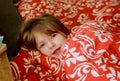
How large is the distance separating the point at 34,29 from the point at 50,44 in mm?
132

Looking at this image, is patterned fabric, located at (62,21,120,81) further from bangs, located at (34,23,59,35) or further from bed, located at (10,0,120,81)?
bangs, located at (34,23,59,35)

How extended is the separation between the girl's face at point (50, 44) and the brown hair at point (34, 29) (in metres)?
0.03

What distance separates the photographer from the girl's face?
1389mm

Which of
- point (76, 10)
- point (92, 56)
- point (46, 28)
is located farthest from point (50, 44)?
point (76, 10)

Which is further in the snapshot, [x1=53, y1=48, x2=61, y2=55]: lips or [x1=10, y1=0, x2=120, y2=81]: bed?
[x1=53, y1=48, x2=61, y2=55]: lips

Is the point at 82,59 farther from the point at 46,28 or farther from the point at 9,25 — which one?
the point at 9,25

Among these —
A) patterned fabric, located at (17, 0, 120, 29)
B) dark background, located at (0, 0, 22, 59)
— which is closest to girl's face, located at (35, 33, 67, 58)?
dark background, located at (0, 0, 22, 59)

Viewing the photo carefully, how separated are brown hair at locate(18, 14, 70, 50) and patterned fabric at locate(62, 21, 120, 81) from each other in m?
0.14

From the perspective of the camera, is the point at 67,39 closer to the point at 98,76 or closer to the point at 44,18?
the point at 44,18

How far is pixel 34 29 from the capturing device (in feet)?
4.76

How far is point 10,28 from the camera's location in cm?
150

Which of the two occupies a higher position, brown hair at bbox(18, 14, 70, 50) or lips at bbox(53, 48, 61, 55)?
brown hair at bbox(18, 14, 70, 50)

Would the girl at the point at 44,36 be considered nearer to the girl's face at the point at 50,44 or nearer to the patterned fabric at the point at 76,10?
the girl's face at the point at 50,44

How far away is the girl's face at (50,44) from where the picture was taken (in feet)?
4.56
